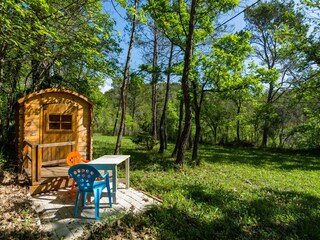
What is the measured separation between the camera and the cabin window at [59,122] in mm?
6469

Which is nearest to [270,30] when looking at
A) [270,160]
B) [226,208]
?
[270,160]

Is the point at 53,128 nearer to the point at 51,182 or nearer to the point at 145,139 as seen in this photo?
the point at 51,182

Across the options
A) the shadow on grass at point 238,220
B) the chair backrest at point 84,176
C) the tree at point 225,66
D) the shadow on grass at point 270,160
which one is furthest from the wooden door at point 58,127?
the shadow on grass at point 270,160

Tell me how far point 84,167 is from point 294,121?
2157 centimetres

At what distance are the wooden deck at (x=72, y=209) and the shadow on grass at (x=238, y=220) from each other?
612 millimetres

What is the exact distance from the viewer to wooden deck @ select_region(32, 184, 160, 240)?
10.8 feet

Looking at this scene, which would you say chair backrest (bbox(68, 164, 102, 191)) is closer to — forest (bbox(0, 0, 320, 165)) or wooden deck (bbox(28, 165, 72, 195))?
wooden deck (bbox(28, 165, 72, 195))

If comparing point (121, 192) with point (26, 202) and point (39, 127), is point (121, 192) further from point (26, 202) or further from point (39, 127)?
point (39, 127)

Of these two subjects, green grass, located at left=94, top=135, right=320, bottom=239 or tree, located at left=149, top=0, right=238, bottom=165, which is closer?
green grass, located at left=94, top=135, right=320, bottom=239

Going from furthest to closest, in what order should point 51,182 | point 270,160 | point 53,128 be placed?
point 270,160 → point 53,128 → point 51,182

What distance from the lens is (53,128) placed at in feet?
21.4

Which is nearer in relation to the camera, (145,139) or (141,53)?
(145,139)

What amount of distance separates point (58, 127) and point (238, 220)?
5311 millimetres

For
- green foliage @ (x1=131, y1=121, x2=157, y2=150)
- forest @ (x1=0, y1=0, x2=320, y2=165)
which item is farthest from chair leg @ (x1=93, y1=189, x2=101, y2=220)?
green foliage @ (x1=131, y1=121, x2=157, y2=150)
